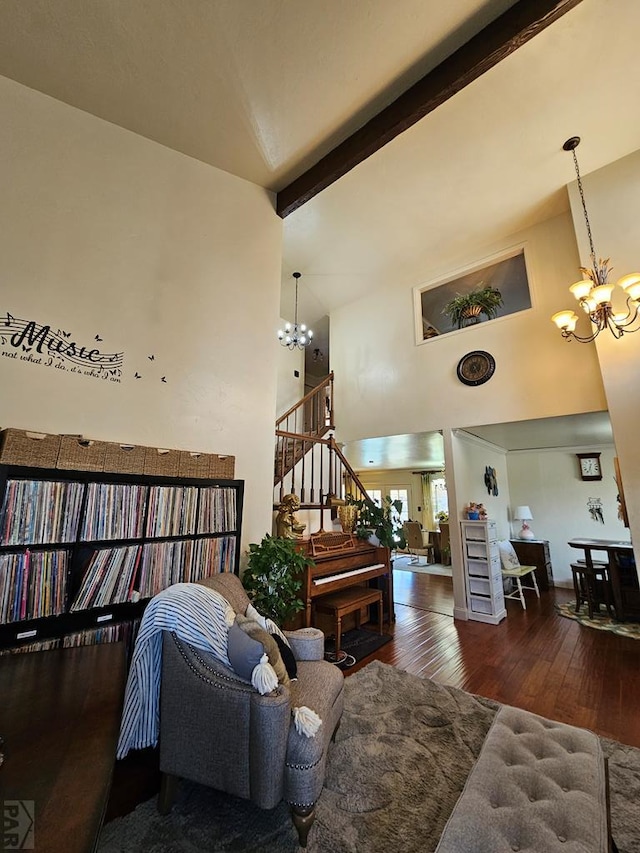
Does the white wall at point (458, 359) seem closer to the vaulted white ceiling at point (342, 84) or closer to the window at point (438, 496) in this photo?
the vaulted white ceiling at point (342, 84)

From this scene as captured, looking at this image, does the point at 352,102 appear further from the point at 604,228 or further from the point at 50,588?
the point at 50,588

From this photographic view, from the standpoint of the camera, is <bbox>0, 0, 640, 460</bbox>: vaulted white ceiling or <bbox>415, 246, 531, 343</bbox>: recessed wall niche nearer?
<bbox>0, 0, 640, 460</bbox>: vaulted white ceiling

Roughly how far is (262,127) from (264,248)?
0.95 metres

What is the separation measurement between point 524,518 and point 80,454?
657 cm

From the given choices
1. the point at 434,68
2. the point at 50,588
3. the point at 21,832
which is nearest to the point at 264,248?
the point at 434,68

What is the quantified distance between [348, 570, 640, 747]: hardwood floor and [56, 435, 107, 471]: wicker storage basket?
264 cm

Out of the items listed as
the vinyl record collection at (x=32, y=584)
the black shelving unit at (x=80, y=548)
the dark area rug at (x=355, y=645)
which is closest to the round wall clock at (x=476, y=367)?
the dark area rug at (x=355, y=645)

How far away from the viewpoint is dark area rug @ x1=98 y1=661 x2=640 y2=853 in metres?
1.46

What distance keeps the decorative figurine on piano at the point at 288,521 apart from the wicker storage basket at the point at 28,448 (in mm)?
1937

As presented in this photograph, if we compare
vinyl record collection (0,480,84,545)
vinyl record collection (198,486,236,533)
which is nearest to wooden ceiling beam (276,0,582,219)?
vinyl record collection (198,486,236,533)

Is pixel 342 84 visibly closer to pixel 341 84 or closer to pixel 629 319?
pixel 341 84

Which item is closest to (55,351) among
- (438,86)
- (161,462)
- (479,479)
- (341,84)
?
(161,462)

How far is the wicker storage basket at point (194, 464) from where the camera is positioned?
2523 mm

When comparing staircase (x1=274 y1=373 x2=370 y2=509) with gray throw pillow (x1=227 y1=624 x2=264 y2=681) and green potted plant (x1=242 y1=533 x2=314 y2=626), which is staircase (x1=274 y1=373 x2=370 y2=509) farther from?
gray throw pillow (x1=227 y1=624 x2=264 y2=681)
